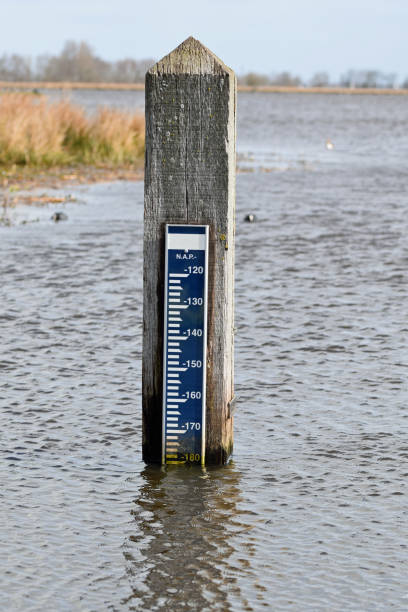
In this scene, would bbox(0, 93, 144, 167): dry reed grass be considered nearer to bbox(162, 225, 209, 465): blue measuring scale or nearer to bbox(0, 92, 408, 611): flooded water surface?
bbox(0, 92, 408, 611): flooded water surface

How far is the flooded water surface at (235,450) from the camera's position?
452 cm

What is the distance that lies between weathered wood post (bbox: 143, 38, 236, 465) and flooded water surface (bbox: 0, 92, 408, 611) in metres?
0.64

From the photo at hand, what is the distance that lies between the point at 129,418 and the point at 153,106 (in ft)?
7.20

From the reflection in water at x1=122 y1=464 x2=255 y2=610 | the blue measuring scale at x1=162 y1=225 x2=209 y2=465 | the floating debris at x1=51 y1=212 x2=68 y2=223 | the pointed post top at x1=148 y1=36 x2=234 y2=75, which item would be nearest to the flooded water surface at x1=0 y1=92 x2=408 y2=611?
the reflection in water at x1=122 y1=464 x2=255 y2=610

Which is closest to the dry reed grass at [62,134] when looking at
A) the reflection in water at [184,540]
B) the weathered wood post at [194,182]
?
the weathered wood post at [194,182]

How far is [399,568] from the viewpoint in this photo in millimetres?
4648

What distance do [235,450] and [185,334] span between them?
3.16 ft

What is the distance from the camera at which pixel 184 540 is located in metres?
4.92

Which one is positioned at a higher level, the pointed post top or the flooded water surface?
the pointed post top

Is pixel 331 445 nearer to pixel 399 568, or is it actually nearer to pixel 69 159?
pixel 399 568

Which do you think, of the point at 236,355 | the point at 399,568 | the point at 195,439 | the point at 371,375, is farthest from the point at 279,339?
the point at 399,568

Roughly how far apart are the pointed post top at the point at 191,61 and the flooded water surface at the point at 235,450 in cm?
212

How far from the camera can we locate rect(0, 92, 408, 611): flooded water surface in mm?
4520

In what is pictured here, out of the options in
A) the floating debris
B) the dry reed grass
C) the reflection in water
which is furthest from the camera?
the dry reed grass
